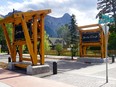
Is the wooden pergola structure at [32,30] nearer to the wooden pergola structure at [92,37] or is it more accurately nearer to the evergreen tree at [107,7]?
the wooden pergola structure at [92,37]

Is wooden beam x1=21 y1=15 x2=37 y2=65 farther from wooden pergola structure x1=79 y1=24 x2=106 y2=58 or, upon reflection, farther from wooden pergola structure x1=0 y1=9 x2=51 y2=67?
wooden pergola structure x1=79 y1=24 x2=106 y2=58

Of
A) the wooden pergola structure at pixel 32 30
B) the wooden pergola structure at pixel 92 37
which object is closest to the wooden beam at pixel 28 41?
the wooden pergola structure at pixel 32 30

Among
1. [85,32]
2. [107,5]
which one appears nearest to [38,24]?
[85,32]

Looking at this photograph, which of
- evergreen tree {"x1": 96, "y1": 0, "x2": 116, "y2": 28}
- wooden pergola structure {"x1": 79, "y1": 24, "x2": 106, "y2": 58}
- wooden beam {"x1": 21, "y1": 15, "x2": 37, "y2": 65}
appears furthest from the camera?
evergreen tree {"x1": 96, "y1": 0, "x2": 116, "y2": 28}

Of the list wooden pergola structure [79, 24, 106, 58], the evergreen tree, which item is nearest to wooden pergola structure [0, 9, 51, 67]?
wooden pergola structure [79, 24, 106, 58]

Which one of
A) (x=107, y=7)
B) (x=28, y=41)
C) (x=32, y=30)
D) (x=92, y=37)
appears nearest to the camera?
(x=28, y=41)

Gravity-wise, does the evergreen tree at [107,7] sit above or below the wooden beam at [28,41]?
above

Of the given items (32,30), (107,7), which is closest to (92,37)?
(32,30)

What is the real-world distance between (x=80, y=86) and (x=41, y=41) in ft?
20.6

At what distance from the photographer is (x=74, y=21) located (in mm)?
80062

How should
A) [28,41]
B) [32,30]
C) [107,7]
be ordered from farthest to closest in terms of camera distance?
1. [107,7]
2. [32,30]
3. [28,41]

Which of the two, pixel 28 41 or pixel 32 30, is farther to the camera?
pixel 32 30

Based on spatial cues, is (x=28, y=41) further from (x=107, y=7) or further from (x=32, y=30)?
(x=107, y=7)

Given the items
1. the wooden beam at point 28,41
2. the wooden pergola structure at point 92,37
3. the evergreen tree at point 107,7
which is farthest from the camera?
the evergreen tree at point 107,7
